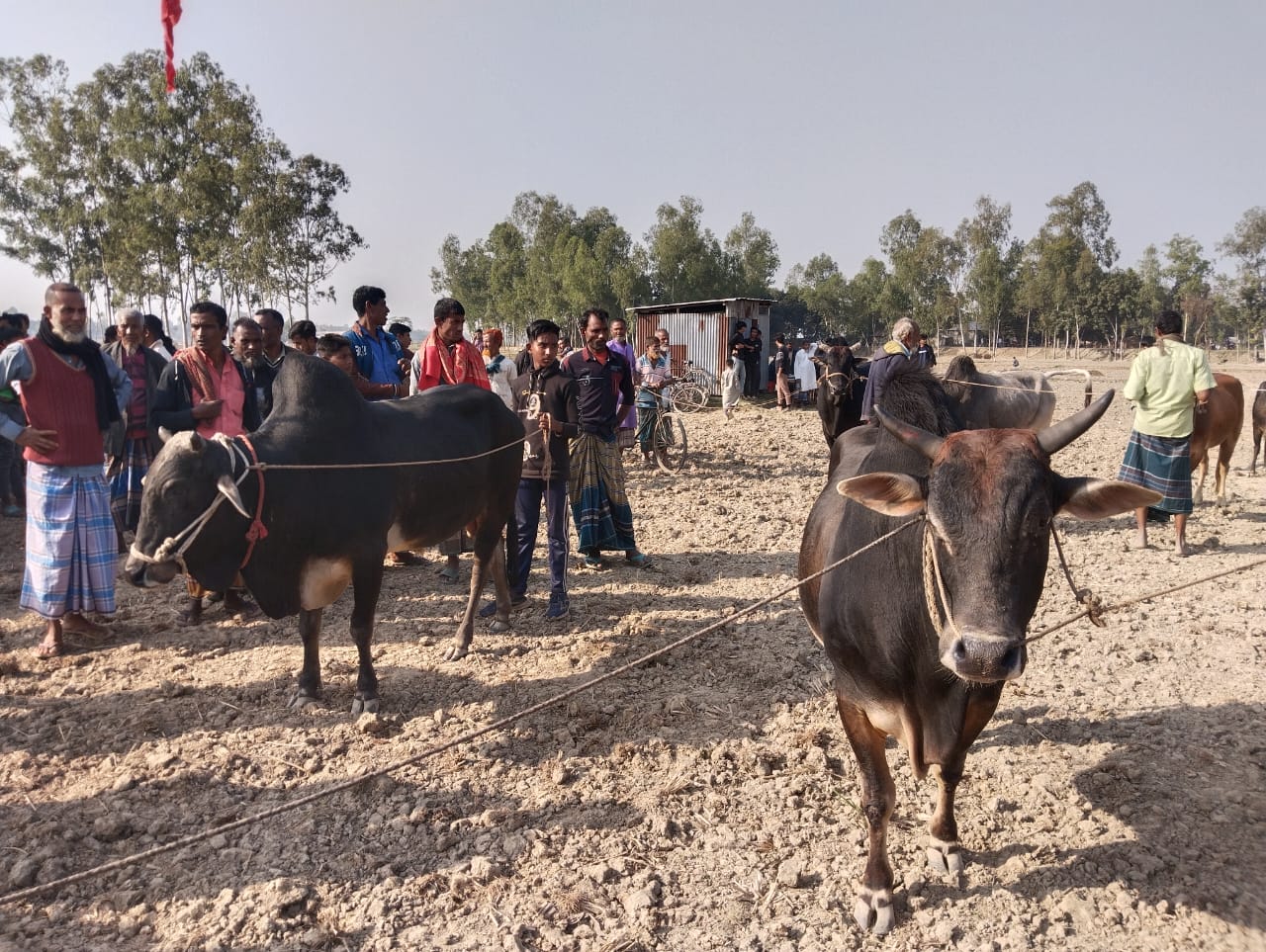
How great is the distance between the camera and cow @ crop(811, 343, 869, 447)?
7941mm

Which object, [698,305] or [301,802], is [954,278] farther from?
[301,802]

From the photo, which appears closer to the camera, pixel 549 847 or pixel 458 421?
pixel 549 847

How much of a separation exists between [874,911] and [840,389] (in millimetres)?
5995

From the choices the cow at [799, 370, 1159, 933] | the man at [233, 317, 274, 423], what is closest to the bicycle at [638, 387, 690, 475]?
the man at [233, 317, 274, 423]

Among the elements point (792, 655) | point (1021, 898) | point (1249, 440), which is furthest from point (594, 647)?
point (1249, 440)

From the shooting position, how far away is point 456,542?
6199 millimetres

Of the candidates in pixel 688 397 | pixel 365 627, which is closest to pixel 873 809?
pixel 365 627

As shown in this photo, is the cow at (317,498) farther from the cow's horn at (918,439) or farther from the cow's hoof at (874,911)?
A: the cow's horn at (918,439)

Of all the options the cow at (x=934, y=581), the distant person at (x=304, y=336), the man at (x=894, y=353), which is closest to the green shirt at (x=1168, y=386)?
the man at (x=894, y=353)

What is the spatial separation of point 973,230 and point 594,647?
57722 mm

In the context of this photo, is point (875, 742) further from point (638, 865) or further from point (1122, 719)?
point (1122, 719)

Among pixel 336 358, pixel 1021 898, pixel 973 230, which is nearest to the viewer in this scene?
pixel 1021 898

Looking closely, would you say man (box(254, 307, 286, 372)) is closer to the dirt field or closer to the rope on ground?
the dirt field

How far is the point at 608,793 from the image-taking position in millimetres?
3314
